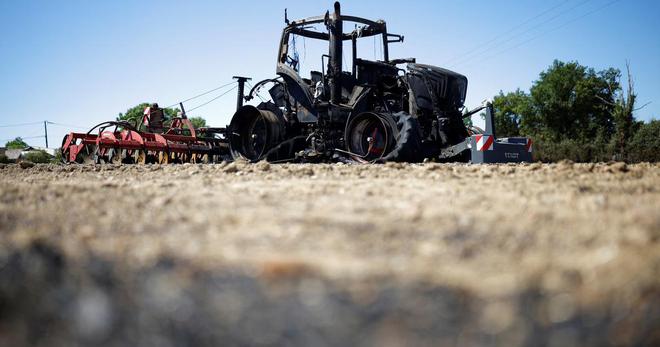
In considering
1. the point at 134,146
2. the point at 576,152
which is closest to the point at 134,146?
the point at 134,146

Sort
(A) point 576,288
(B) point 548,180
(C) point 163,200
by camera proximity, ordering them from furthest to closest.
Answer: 1. (B) point 548,180
2. (C) point 163,200
3. (A) point 576,288

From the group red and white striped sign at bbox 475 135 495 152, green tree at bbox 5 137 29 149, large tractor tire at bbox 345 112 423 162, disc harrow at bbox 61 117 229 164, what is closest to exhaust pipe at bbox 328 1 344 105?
large tractor tire at bbox 345 112 423 162

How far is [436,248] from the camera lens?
1.39 meters

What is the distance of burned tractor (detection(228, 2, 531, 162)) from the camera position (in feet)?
25.2

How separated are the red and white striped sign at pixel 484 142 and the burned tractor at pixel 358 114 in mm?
18

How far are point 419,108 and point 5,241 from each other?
24.3 feet

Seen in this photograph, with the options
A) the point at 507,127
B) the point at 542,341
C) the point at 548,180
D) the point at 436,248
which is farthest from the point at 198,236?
the point at 507,127

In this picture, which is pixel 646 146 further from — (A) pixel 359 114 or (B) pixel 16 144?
(B) pixel 16 144

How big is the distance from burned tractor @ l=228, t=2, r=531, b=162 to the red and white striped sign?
18mm

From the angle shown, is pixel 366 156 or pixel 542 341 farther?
pixel 366 156

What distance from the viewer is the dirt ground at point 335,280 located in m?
Answer: 0.99

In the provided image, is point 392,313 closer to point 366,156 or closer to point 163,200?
point 163,200

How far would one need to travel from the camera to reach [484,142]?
24.2 feet

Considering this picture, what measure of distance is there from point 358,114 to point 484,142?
6.97ft
